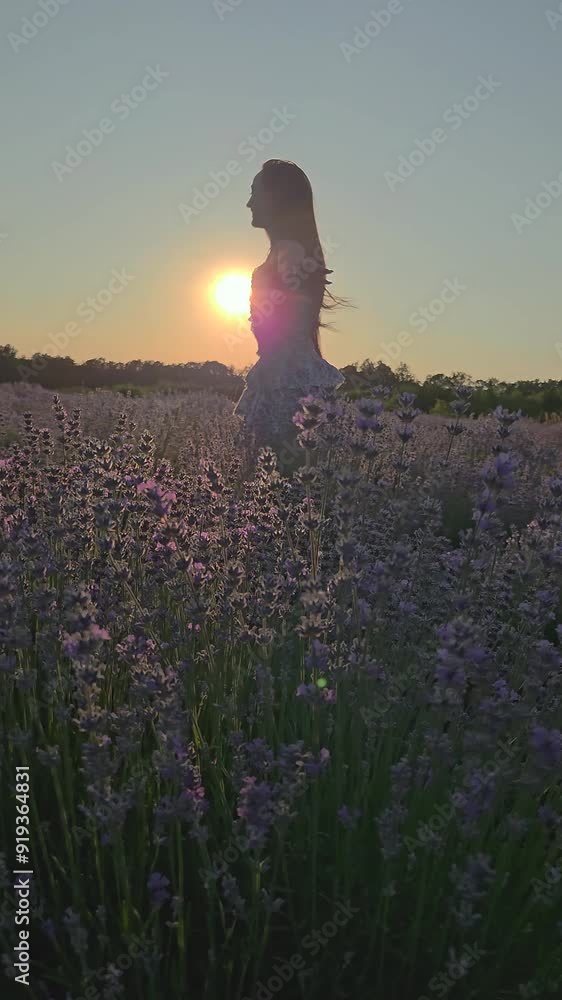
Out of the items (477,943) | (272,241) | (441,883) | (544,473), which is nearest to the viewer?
(477,943)

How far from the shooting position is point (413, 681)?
9.25 ft

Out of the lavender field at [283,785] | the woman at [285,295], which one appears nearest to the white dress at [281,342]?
the woman at [285,295]

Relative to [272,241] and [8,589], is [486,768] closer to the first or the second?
[8,589]

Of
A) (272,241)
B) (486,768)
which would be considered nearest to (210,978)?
(486,768)

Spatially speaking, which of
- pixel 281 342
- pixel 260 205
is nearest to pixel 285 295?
→ pixel 281 342

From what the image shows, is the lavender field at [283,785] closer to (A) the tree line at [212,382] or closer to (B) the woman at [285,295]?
(B) the woman at [285,295]

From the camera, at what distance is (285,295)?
9289 mm

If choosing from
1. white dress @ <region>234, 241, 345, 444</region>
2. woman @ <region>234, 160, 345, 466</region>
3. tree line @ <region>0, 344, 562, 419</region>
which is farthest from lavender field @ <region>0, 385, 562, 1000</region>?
tree line @ <region>0, 344, 562, 419</region>

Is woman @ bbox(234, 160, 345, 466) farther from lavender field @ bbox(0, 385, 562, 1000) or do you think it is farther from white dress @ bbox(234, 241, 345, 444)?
lavender field @ bbox(0, 385, 562, 1000)

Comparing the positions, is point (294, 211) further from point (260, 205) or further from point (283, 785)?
point (283, 785)

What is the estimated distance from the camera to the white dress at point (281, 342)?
900cm

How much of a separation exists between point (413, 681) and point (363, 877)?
857mm

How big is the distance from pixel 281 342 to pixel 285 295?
0.53 metres

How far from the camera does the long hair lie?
9.30 m
